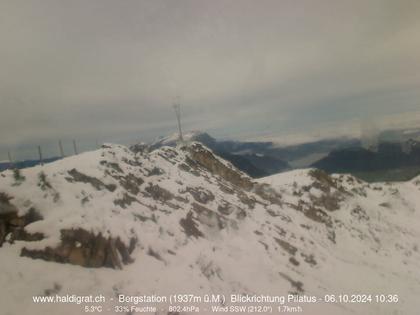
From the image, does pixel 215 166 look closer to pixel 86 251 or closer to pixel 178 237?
pixel 178 237

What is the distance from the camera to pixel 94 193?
1538 cm

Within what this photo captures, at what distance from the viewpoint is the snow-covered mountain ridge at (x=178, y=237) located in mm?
11336

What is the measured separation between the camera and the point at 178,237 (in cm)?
1581

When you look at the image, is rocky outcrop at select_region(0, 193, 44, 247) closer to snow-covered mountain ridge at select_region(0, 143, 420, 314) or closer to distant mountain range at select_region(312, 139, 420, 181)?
snow-covered mountain ridge at select_region(0, 143, 420, 314)

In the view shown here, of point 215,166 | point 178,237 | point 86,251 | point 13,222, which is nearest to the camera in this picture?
point 86,251

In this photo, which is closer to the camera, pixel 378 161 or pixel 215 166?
pixel 215 166

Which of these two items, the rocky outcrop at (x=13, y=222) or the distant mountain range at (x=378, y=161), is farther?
the distant mountain range at (x=378, y=161)

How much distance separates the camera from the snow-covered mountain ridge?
446 inches

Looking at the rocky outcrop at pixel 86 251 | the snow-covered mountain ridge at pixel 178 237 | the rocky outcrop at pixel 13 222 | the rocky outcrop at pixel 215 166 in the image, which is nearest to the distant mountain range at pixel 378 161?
the rocky outcrop at pixel 215 166

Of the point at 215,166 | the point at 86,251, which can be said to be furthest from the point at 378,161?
the point at 86,251

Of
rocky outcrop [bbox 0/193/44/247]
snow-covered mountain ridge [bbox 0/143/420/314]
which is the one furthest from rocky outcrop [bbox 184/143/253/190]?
rocky outcrop [bbox 0/193/44/247]

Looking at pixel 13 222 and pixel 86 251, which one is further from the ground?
pixel 13 222

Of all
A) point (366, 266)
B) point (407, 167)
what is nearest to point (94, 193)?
point (366, 266)

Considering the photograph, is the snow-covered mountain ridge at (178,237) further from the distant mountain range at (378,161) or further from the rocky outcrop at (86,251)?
the distant mountain range at (378,161)
